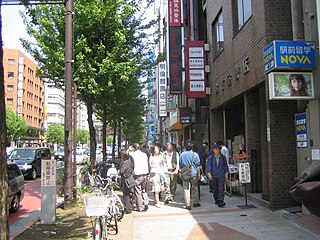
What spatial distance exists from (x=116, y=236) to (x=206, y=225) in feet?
6.89

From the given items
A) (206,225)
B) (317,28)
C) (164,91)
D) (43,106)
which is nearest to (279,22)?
(317,28)

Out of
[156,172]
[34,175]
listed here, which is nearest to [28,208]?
[156,172]

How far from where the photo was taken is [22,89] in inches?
3061

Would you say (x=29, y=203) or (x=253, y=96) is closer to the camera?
(x=253, y=96)

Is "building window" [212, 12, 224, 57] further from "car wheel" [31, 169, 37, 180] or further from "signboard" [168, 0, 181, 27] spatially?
"car wheel" [31, 169, 37, 180]

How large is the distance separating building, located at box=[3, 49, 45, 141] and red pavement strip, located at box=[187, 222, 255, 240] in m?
70.6

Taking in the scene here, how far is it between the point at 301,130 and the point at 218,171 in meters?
2.63

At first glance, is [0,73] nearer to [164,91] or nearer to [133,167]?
[133,167]

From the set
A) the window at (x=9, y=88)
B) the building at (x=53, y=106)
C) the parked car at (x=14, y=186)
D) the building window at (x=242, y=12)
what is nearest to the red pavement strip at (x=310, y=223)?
the building window at (x=242, y=12)

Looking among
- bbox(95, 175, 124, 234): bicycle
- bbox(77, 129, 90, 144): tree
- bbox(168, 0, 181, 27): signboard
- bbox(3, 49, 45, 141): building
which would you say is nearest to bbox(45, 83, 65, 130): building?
bbox(77, 129, 90, 144): tree

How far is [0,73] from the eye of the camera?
436 cm

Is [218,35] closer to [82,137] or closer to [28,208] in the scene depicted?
[28,208]

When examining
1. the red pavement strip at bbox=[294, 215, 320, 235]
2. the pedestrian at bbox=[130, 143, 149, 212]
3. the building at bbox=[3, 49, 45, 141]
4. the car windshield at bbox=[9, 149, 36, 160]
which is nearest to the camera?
the red pavement strip at bbox=[294, 215, 320, 235]

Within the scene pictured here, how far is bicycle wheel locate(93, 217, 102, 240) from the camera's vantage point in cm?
595
